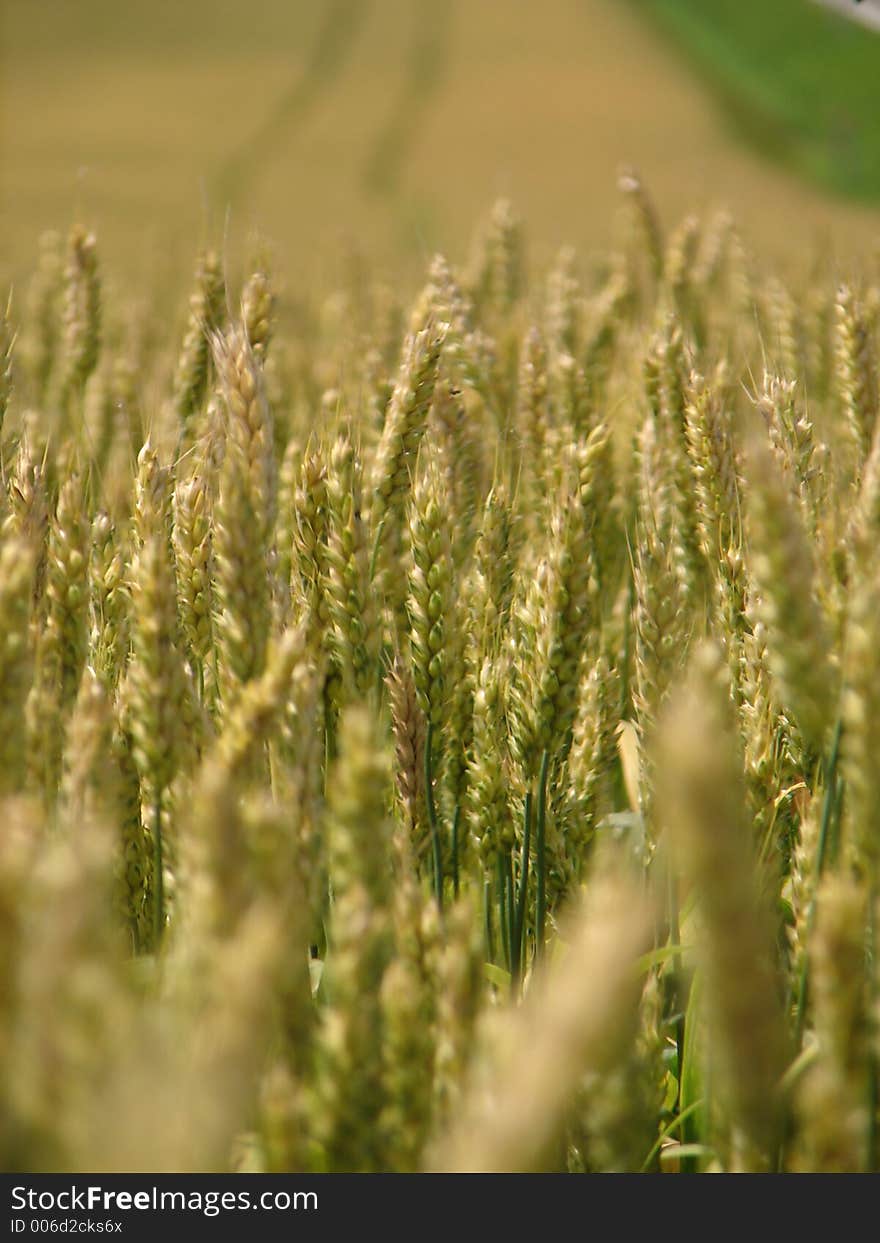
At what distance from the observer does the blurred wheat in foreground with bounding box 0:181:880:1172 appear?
31.3 inches

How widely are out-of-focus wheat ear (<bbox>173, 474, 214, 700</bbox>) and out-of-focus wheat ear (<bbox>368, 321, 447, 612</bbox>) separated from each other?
270 millimetres

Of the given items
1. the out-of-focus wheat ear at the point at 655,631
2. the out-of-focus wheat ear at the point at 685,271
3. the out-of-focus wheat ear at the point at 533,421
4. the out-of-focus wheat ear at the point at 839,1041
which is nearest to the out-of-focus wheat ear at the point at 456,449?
the out-of-focus wheat ear at the point at 533,421

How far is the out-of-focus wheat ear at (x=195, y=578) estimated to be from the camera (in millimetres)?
1644

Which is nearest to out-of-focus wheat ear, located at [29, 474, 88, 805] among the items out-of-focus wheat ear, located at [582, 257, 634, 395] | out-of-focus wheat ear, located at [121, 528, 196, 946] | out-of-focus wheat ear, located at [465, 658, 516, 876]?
out-of-focus wheat ear, located at [121, 528, 196, 946]

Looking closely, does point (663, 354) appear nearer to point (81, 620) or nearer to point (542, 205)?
point (81, 620)

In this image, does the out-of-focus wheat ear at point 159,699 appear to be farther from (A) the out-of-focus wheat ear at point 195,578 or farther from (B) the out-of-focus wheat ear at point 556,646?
(B) the out-of-focus wheat ear at point 556,646

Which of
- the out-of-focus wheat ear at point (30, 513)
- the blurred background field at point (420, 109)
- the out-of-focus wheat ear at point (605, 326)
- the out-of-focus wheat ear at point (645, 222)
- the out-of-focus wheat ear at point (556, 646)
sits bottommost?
the out-of-focus wheat ear at point (556, 646)

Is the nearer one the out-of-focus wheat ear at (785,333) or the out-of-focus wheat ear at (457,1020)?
the out-of-focus wheat ear at (457,1020)

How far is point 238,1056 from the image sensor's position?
2.32 feet

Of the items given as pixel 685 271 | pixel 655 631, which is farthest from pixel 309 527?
pixel 685 271

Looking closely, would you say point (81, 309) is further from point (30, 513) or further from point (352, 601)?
point (352, 601)

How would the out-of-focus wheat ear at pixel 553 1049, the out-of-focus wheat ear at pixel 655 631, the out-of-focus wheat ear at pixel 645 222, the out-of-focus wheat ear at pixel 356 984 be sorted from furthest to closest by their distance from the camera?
the out-of-focus wheat ear at pixel 645 222 → the out-of-focus wheat ear at pixel 655 631 → the out-of-focus wheat ear at pixel 356 984 → the out-of-focus wheat ear at pixel 553 1049

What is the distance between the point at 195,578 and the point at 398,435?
411mm

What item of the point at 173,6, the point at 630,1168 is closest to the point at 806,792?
the point at 630,1168
